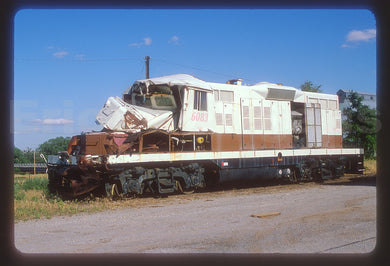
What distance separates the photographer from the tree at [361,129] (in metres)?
25.2

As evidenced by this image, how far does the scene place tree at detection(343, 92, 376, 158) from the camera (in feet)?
82.8

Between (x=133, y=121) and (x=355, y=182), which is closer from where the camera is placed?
(x=133, y=121)

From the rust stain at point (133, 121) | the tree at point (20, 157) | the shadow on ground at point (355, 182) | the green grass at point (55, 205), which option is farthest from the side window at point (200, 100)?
the tree at point (20, 157)

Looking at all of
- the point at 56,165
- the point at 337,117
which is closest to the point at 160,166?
the point at 56,165

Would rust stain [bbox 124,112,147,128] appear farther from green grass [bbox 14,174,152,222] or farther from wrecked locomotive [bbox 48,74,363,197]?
green grass [bbox 14,174,152,222]

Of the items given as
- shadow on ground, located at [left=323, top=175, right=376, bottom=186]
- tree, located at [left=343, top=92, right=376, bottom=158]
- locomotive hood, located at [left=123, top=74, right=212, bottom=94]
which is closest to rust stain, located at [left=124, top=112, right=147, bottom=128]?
locomotive hood, located at [left=123, top=74, right=212, bottom=94]

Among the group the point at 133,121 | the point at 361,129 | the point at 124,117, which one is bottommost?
the point at 133,121

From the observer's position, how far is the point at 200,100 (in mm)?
12516

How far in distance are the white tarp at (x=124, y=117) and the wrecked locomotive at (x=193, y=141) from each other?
1.2 inches

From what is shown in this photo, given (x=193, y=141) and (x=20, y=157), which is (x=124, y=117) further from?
(x=20, y=157)

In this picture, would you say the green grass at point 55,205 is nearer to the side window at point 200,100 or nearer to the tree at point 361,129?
the side window at point 200,100

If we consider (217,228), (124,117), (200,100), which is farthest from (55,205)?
(200,100)

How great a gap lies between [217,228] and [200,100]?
6257mm

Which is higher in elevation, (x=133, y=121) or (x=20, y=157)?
(x=133, y=121)
